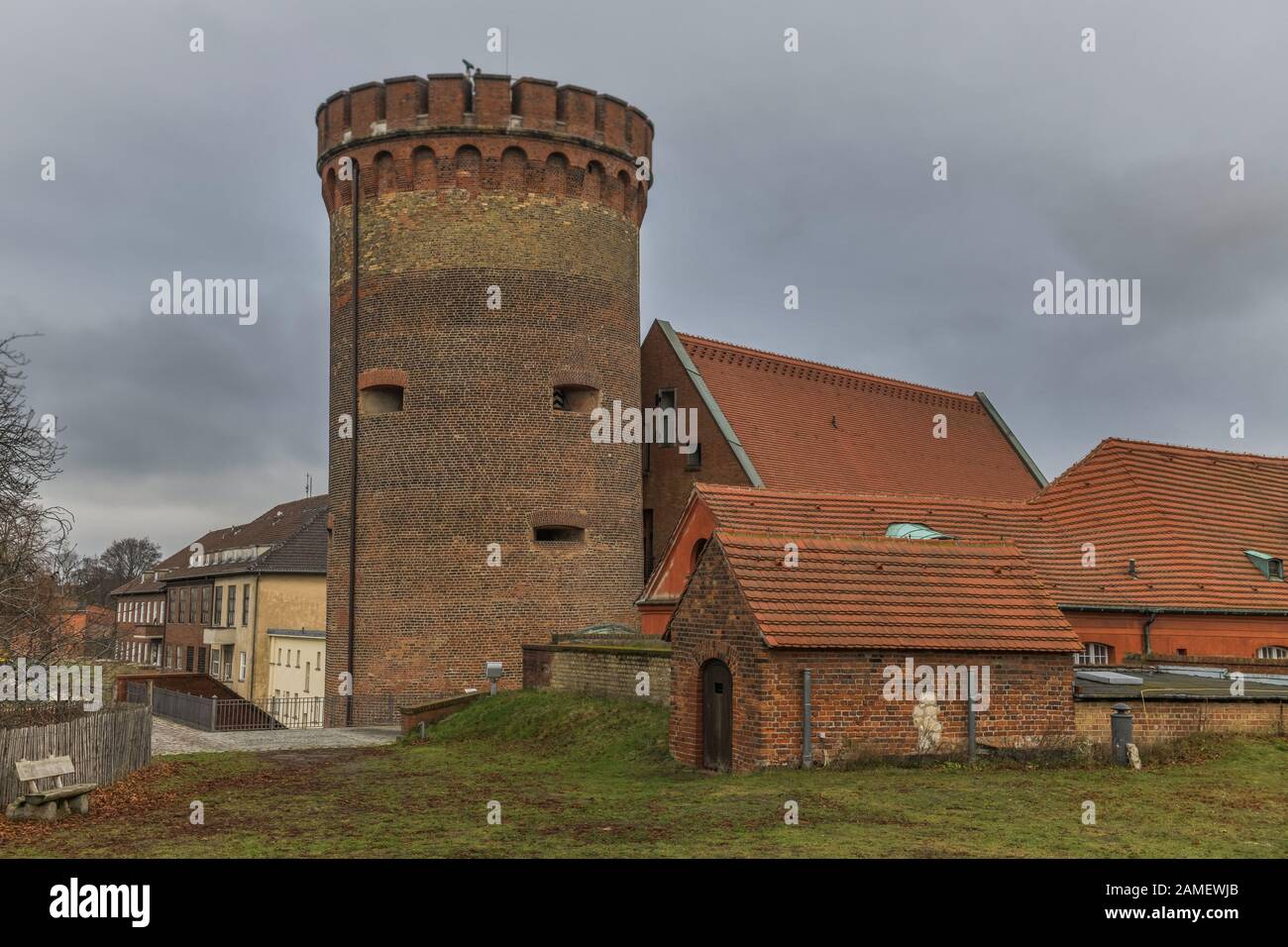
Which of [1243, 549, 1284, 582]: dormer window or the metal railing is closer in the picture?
[1243, 549, 1284, 582]: dormer window

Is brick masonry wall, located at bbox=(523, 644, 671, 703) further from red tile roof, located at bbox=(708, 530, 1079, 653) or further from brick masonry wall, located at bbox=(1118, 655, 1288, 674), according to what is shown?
brick masonry wall, located at bbox=(1118, 655, 1288, 674)

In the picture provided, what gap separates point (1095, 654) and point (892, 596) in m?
10.6

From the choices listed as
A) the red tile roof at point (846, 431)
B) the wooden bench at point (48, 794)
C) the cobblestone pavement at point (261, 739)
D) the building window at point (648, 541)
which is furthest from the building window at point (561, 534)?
the wooden bench at point (48, 794)

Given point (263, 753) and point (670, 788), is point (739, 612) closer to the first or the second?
point (670, 788)

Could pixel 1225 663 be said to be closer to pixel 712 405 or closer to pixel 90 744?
pixel 712 405

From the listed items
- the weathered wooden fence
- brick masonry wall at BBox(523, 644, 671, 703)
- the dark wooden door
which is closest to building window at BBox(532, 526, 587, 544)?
brick masonry wall at BBox(523, 644, 671, 703)

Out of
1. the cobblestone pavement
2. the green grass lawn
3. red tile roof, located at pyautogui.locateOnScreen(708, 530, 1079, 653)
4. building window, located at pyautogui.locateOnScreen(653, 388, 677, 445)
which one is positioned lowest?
the cobblestone pavement

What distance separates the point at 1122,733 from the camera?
1573cm

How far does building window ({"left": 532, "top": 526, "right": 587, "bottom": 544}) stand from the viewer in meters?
28.2

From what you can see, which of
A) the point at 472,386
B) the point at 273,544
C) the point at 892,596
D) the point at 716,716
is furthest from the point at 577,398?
the point at 273,544

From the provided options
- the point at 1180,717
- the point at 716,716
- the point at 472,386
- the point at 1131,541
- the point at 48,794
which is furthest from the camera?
the point at 472,386

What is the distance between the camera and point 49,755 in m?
13.7

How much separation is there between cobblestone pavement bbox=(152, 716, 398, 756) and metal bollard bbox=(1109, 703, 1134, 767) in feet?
43.8
